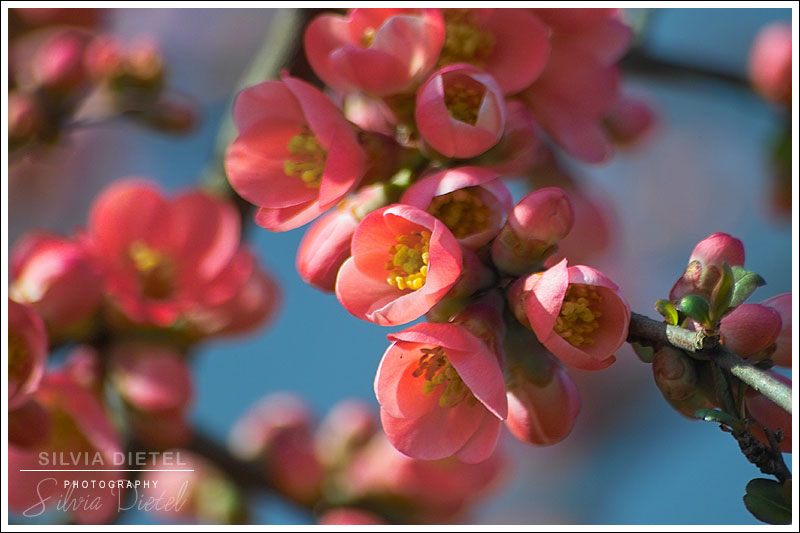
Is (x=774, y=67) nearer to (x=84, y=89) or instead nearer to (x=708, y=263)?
(x=708, y=263)

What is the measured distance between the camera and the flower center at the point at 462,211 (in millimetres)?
771

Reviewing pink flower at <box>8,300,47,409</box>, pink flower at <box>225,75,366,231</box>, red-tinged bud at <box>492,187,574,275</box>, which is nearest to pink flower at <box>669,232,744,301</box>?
red-tinged bud at <box>492,187,574,275</box>

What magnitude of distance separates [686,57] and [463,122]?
873 millimetres

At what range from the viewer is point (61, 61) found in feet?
4.30

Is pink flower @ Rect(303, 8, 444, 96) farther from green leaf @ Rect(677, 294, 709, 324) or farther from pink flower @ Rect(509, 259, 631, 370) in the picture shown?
green leaf @ Rect(677, 294, 709, 324)

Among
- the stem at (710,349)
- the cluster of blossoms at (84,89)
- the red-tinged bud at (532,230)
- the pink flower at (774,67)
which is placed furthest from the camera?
the pink flower at (774,67)

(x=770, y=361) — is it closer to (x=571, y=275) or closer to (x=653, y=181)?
(x=571, y=275)

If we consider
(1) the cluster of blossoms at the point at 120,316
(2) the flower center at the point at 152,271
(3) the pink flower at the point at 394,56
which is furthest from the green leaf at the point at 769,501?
(2) the flower center at the point at 152,271

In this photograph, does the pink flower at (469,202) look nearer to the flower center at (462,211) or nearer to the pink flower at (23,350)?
the flower center at (462,211)

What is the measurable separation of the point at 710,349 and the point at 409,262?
27 centimetres

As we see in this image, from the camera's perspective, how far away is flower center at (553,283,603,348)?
71 cm

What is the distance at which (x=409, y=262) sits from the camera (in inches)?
29.9

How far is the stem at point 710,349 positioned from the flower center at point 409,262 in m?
0.19

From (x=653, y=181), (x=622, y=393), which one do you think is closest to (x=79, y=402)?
(x=622, y=393)
